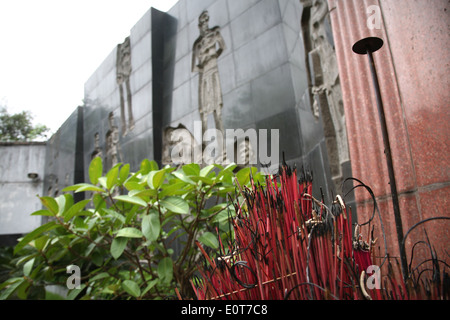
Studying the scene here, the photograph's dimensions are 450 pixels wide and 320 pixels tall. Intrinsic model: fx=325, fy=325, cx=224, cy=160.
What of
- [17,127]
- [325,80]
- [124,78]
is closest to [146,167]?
[325,80]

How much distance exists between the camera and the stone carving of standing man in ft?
13.4

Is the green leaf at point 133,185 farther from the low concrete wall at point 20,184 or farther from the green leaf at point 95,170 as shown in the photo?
the low concrete wall at point 20,184

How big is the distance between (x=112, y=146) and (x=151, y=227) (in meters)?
5.18

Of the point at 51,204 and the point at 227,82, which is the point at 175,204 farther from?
the point at 227,82

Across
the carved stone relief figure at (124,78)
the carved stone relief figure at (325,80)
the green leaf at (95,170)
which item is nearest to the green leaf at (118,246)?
the green leaf at (95,170)

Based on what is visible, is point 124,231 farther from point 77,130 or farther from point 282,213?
point 77,130

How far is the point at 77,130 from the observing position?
8.31m

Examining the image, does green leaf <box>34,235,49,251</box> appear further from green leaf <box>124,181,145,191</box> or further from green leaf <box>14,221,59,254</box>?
green leaf <box>124,181,145,191</box>

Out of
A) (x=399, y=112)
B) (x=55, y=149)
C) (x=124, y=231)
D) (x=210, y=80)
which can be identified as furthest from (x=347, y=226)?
(x=55, y=149)

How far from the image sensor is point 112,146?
652 cm

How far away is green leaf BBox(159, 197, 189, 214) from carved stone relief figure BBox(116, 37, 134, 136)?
14.1 ft

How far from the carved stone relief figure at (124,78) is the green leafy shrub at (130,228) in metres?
3.85

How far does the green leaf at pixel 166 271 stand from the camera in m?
1.83
